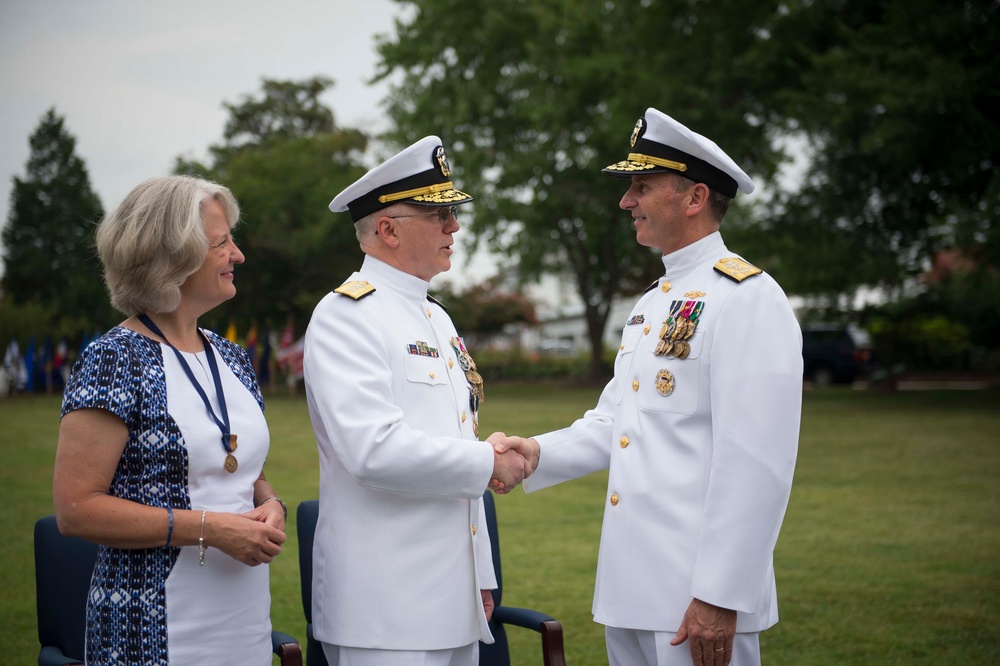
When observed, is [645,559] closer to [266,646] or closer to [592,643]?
[266,646]

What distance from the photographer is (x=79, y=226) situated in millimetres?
46562

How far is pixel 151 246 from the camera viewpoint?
7.28 feet

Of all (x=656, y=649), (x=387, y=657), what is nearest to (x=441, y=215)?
(x=387, y=657)

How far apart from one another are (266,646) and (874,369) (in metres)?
27.0

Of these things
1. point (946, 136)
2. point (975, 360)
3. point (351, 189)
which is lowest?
point (975, 360)

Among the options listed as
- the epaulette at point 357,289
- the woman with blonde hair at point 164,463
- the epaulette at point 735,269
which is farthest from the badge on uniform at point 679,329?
the woman with blonde hair at point 164,463

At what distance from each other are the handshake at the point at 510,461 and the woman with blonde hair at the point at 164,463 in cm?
70

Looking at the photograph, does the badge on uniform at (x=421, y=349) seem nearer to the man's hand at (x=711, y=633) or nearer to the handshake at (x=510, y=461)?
the handshake at (x=510, y=461)

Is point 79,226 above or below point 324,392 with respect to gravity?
above

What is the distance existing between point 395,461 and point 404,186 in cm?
92

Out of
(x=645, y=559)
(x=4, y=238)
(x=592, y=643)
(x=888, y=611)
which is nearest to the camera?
(x=645, y=559)

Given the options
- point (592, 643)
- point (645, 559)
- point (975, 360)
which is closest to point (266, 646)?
point (645, 559)

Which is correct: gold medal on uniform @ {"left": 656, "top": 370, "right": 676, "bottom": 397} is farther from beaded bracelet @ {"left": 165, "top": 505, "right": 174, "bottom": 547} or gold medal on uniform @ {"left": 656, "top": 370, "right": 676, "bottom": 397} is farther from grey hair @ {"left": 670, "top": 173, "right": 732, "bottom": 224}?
beaded bracelet @ {"left": 165, "top": 505, "right": 174, "bottom": 547}

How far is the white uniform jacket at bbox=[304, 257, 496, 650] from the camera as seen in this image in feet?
7.84
